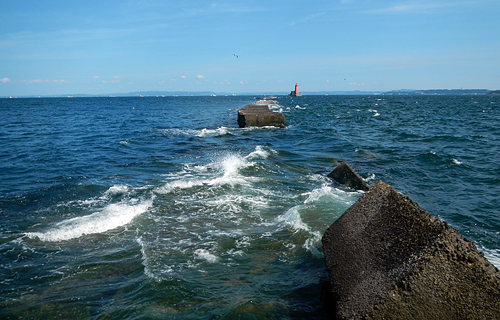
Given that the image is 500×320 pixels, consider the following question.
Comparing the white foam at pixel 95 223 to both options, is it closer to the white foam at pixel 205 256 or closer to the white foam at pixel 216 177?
the white foam at pixel 216 177

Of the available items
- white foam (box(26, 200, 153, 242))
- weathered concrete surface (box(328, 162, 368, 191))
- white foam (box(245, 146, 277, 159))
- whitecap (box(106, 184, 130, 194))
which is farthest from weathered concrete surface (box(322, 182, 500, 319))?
white foam (box(245, 146, 277, 159))

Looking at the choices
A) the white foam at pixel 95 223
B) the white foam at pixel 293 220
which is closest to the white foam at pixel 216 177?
the white foam at pixel 95 223

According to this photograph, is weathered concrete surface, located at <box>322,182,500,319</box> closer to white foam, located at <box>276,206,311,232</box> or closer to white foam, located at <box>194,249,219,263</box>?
white foam, located at <box>194,249,219,263</box>

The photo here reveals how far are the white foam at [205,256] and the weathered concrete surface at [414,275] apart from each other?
2.51m

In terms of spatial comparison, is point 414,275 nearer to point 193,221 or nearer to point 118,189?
point 193,221

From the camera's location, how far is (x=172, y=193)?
10555 mm

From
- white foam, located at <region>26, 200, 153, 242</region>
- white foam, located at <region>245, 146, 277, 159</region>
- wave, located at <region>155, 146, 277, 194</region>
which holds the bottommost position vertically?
white foam, located at <region>26, 200, 153, 242</region>

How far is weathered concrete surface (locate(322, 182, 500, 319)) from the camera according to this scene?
3.54 meters

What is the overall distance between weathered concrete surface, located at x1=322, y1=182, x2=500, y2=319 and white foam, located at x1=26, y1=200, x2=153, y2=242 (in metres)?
5.71

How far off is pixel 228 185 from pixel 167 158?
638 centimetres

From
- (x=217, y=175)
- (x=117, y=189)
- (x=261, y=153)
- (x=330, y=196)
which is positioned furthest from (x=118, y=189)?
(x=261, y=153)

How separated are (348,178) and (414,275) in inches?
308

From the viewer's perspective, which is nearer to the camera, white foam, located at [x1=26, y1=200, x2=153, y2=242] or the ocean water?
the ocean water

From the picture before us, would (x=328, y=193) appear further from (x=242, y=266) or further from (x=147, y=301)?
(x=147, y=301)
